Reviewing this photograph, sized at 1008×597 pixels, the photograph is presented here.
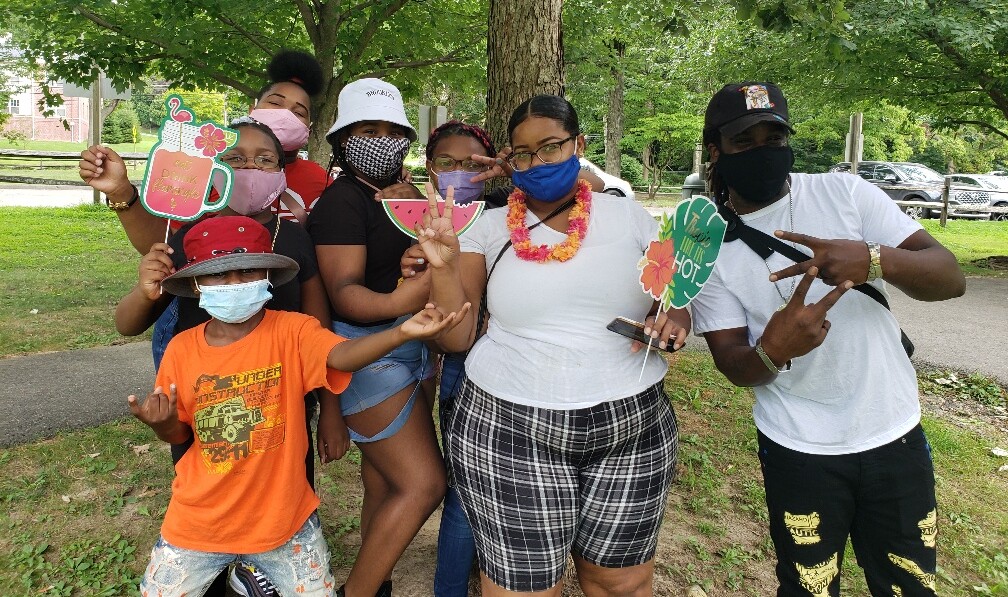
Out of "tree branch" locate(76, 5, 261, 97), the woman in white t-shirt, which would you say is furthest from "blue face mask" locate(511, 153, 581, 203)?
"tree branch" locate(76, 5, 261, 97)

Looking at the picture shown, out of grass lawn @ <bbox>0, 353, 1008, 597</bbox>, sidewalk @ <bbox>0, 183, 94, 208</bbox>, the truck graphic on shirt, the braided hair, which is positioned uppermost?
the braided hair

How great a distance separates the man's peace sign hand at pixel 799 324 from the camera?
1858 mm

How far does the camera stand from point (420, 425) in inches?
103

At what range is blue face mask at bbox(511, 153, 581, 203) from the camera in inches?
87.4

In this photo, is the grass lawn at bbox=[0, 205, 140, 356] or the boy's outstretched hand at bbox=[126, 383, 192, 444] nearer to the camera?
the boy's outstretched hand at bbox=[126, 383, 192, 444]

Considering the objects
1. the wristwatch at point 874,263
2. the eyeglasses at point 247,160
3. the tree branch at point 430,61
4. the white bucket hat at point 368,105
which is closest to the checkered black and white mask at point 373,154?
the white bucket hat at point 368,105

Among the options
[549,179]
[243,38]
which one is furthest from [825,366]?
[243,38]

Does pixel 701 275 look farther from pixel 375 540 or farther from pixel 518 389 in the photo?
pixel 375 540

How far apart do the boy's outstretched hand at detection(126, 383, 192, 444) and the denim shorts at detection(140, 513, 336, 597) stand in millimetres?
383

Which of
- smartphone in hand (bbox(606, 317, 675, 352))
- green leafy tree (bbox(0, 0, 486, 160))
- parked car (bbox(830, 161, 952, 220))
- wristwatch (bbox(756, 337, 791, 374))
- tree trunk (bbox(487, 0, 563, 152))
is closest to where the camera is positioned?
wristwatch (bbox(756, 337, 791, 374))

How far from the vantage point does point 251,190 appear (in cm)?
250

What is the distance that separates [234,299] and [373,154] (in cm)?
76

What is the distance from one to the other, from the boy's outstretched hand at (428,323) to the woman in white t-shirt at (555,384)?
49 millimetres

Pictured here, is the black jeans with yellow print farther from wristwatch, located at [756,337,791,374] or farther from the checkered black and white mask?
the checkered black and white mask
